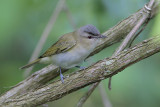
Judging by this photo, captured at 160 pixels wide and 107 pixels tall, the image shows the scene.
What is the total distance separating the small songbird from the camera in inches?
134

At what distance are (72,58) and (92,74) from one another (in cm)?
66

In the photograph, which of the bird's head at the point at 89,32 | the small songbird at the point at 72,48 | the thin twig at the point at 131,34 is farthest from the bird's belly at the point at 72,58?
the thin twig at the point at 131,34

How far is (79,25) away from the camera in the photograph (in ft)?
12.4

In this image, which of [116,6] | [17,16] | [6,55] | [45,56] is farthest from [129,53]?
[6,55]

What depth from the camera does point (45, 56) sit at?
367 cm

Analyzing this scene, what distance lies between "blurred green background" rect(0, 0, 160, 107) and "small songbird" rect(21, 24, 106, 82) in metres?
0.19

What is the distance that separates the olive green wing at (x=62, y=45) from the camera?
3539mm

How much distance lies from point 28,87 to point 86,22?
1.10 m

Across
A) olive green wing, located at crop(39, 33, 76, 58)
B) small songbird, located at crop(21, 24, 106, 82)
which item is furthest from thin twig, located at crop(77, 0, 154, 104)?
olive green wing, located at crop(39, 33, 76, 58)

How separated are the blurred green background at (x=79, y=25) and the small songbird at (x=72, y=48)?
0.19 metres

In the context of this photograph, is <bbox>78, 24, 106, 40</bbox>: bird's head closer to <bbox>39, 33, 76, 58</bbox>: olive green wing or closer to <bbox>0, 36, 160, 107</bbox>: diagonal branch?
<bbox>39, 33, 76, 58</bbox>: olive green wing

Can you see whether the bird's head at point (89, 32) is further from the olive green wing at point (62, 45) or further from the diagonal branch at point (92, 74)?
the diagonal branch at point (92, 74)

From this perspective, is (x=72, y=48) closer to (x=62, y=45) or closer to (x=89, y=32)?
(x=62, y=45)

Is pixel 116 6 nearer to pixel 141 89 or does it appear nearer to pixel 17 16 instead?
pixel 141 89
